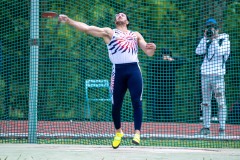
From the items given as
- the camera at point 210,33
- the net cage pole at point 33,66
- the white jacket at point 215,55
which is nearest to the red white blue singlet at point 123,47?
the net cage pole at point 33,66

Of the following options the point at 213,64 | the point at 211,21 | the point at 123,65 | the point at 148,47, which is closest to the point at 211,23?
the point at 211,21

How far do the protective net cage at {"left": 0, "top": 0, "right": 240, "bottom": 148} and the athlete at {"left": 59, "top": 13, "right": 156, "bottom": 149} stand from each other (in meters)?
3.02

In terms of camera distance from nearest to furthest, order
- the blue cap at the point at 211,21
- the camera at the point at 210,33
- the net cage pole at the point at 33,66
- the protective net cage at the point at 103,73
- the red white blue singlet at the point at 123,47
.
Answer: the red white blue singlet at the point at 123,47 < the net cage pole at the point at 33,66 < the blue cap at the point at 211,21 < the camera at the point at 210,33 < the protective net cage at the point at 103,73

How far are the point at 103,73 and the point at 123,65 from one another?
4197 mm

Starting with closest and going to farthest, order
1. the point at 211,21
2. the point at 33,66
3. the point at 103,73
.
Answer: the point at 33,66
the point at 211,21
the point at 103,73

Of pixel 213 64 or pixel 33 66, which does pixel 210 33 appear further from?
pixel 33 66

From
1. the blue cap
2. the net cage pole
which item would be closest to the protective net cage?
the blue cap

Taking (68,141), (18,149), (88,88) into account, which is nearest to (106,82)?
(88,88)

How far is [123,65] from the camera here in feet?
30.0

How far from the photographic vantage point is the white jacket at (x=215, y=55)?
12.6 meters

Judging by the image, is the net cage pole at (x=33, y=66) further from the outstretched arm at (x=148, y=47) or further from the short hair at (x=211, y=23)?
the short hair at (x=211, y=23)

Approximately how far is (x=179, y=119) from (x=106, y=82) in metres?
1.64

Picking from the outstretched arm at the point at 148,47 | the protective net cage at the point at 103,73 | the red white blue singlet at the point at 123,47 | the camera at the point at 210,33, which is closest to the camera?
the outstretched arm at the point at 148,47

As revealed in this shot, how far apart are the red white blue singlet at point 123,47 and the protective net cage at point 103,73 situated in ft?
10.5
